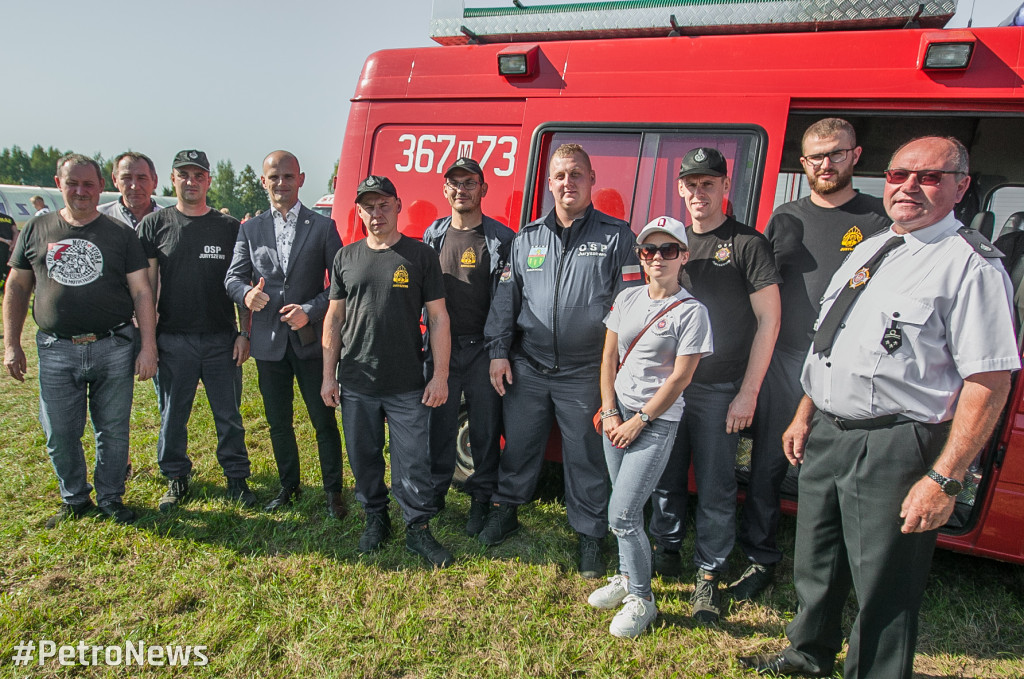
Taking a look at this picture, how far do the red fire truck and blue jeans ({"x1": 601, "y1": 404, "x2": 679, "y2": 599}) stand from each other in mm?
1256

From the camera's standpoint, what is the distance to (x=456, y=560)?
3.04 meters

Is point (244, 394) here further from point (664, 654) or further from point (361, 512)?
point (664, 654)

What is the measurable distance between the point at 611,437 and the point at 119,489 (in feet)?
9.25

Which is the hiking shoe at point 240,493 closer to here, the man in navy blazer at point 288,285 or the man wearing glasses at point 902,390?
the man in navy blazer at point 288,285

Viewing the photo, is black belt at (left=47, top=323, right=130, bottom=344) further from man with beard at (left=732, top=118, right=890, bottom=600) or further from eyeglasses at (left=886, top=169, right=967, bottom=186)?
eyeglasses at (left=886, top=169, right=967, bottom=186)

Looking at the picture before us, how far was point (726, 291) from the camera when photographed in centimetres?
256

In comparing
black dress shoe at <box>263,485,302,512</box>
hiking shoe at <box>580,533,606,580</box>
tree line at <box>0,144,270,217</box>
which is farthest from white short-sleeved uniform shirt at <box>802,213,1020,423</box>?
tree line at <box>0,144,270,217</box>

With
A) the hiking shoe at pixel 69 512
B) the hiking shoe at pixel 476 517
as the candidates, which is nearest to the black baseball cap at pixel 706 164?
the hiking shoe at pixel 476 517

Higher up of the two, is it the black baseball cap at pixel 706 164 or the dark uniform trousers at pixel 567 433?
the black baseball cap at pixel 706 164

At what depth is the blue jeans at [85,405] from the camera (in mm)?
3174

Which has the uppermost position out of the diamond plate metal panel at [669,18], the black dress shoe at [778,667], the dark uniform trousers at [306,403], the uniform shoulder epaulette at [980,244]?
the diamond plate metal panel at [669,18]

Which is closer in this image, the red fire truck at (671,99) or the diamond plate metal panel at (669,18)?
the red fire truck at (671,99)

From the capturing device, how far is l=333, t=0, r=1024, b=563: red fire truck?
2.61 metres

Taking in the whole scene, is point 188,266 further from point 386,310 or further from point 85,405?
point 386,310
